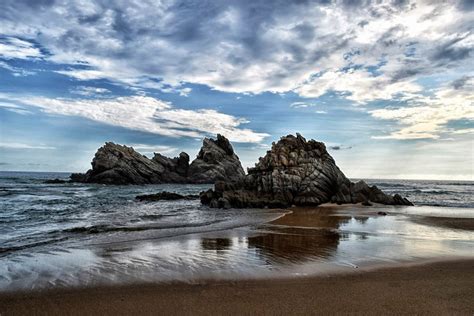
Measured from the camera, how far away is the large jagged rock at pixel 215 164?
312 ft

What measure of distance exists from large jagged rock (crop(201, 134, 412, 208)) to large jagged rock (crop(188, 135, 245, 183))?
55.7 meters

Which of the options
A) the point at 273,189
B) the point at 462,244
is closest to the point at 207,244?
the point at 462,244

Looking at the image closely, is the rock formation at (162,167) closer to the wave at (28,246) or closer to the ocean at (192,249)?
the ocean at (192,249)

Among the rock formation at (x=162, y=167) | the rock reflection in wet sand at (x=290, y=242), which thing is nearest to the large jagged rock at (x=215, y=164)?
the rock formation at (x=162, y=167)

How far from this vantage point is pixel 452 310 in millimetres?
6102

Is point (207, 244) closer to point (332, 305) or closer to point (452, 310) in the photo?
point (332, 305)

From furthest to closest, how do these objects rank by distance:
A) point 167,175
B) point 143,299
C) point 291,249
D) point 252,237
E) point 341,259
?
point 167,175 → point 252,237 → point 291,249 → point 341,259 → point 143,299

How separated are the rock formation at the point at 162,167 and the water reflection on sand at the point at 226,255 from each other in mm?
70608

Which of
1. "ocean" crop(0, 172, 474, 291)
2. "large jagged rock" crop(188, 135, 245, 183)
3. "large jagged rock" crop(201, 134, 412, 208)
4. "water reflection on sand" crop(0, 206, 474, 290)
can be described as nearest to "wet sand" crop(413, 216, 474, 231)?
"ocean" crop(0, 172, 474, 291)

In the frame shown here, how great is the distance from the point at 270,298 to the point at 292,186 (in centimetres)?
2915

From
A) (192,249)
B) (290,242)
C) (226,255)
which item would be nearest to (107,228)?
(192,249)

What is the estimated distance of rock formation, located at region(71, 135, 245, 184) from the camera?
81.9 meters

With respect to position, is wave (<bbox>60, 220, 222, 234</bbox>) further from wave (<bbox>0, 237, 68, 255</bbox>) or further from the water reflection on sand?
the water reflection on sand

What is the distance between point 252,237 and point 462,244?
862 centimetres
